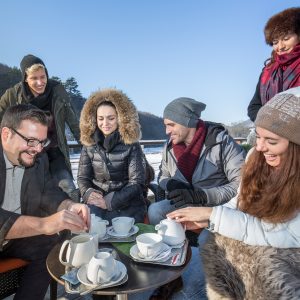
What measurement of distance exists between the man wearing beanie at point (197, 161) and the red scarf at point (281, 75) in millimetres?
578

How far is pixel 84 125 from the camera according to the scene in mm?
3311

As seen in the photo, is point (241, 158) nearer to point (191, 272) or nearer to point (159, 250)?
point (191, 272)

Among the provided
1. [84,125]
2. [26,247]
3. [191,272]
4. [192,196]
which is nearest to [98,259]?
[26,247]

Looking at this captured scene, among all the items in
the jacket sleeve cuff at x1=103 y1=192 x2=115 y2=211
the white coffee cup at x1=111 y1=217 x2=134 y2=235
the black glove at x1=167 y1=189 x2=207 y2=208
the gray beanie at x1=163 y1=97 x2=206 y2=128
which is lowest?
the jacket sleeve cuff at x1=103 y1=192 x2=115 y2=211

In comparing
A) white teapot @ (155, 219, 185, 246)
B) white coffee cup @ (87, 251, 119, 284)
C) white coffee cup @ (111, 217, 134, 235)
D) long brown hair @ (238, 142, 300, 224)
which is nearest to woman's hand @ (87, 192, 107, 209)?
white coffee cup @ (111, 217, 134, 235)

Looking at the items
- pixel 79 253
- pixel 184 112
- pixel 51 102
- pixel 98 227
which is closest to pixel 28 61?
pixel 51 102

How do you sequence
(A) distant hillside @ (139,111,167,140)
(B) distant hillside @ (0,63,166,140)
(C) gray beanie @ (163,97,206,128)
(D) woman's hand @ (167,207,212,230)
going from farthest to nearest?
(A) distant hillside @ (139,111,167,140) < (B) distant hillside @ (0,63,166,140) < (C) gray beanie @ (163,97,206,128) < (D) woman's hand @ (167,207,212,230)

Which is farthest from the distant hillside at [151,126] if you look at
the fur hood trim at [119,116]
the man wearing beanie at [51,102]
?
the fur hood trim at [119,116]

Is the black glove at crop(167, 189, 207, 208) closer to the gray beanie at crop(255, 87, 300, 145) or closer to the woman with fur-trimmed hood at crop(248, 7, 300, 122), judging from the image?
the gray beanie at crop(255, 87, 300, 145)

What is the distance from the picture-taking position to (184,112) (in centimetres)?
277

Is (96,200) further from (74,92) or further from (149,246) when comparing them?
(74,92)

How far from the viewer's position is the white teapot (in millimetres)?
1702

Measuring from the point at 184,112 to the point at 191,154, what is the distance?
0.42 metres

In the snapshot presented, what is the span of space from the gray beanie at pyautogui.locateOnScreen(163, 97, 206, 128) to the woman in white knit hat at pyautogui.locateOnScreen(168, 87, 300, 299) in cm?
103
